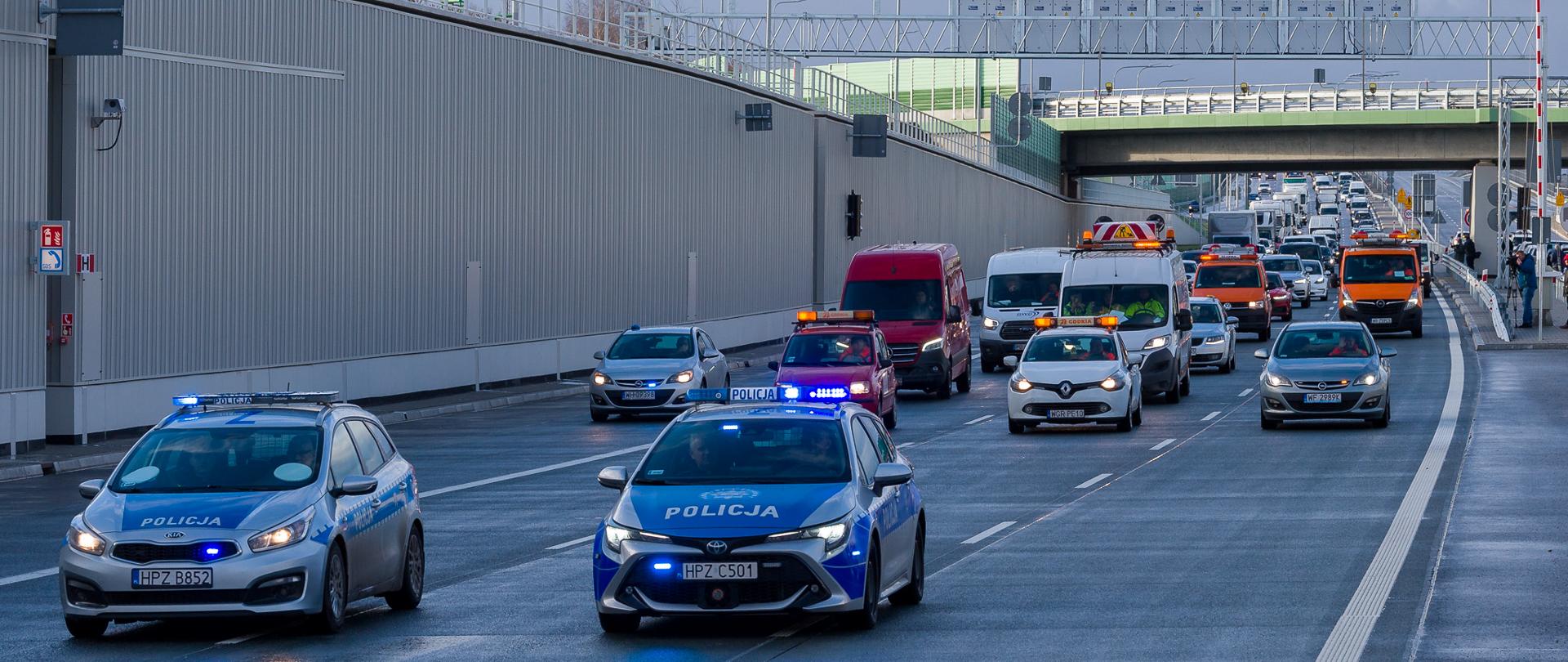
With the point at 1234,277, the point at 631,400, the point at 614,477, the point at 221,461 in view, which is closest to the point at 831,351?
the point at 631,400

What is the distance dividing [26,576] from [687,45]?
124 feet

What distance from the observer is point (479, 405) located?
36.3m

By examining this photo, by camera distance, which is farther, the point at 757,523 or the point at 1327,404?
the point at 1327,404

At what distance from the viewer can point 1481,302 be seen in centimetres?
6488

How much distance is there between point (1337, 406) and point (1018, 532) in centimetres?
1214

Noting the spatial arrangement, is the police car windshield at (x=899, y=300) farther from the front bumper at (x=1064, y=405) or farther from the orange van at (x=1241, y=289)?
the orange van at (x=1241, y=289)

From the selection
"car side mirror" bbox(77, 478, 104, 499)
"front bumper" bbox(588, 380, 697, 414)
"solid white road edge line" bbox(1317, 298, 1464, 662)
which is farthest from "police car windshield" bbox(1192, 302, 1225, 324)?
"car side mirror" bbox(77, 478, 104, 499)

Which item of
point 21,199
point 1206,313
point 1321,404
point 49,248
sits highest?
point 21,199

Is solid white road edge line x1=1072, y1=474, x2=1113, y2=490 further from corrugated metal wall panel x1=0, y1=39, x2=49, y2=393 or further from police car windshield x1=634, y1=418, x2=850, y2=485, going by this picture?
corrugated metal wall panel x1=0, y1=39, x2=49, y2=393

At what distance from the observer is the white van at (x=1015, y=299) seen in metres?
43.9

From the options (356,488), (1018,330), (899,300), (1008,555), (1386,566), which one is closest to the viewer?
(356,488)

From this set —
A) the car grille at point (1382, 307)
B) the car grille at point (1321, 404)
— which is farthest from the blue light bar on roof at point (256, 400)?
the car grille at point (1382, 307)

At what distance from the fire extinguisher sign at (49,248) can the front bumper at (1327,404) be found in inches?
625

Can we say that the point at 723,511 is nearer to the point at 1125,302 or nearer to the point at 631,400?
the point at 631,400
